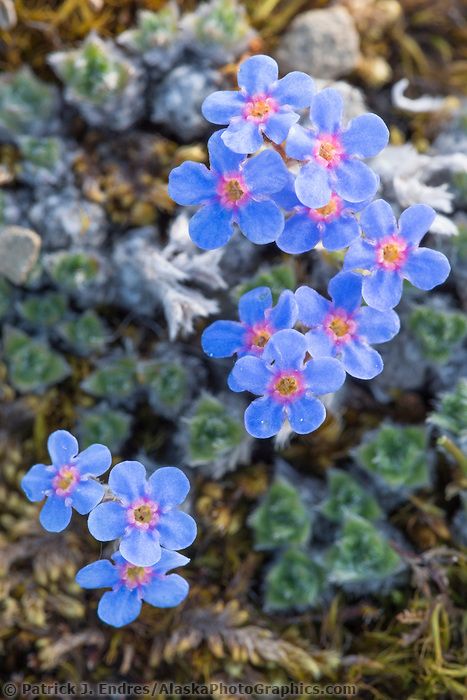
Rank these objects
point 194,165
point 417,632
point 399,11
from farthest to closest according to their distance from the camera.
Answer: point 399,11 → point 417,632 → point 194,165

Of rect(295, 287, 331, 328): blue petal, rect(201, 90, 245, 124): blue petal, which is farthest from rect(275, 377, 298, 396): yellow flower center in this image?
rect(201, 90, 245, 124): blue petal

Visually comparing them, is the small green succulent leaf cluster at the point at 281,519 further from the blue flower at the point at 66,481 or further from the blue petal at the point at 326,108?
the blue petal at the point at 326,108

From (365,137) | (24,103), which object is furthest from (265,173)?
(24,103)

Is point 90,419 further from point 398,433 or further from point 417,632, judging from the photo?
point 417,632

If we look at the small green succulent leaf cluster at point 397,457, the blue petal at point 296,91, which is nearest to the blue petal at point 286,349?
the blue petal at point 296,91

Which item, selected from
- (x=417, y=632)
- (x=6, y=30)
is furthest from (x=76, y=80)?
(x=417, y=632)

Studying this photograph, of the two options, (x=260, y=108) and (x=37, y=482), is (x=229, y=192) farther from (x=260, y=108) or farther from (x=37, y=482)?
(x=37, y=482)

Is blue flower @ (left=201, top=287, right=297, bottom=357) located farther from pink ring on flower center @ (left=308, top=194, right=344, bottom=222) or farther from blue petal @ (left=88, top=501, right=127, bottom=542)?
blue petal @ (left=88, top=501, right=127, bottom=542)
